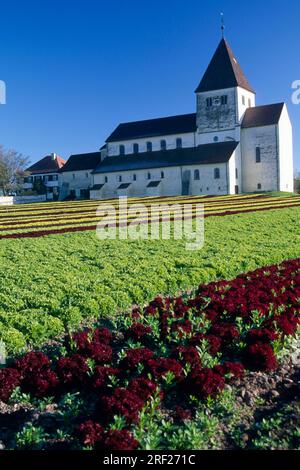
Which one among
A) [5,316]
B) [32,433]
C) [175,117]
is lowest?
[32,433]

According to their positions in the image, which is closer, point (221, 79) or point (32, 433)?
point (32, 433)

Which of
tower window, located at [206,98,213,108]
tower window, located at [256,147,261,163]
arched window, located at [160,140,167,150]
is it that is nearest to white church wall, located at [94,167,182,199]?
arched window, located at [160,140,167,150]

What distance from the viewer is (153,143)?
63.4m

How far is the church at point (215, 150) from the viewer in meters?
55.4

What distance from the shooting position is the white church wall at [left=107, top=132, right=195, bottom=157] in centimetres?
6066

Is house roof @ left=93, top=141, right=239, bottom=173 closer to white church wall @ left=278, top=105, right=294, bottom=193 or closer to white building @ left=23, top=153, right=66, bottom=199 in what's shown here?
white church wall @ left=278, top=105, right=294, bottom=193

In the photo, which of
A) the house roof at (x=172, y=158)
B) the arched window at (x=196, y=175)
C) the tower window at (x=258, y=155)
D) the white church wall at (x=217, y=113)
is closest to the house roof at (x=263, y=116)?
the white church wall at (x=217, y=113)

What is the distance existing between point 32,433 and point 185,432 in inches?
58.3

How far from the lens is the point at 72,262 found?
38.2 feet

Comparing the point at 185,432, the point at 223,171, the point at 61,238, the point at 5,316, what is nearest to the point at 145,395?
the point at 185,432

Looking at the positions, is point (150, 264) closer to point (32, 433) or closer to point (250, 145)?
point (32, 433)

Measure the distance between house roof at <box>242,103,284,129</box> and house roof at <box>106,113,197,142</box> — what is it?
6619 mm

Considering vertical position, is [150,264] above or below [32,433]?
above

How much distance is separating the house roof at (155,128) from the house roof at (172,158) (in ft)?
8.92
